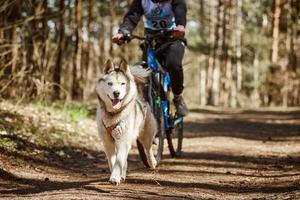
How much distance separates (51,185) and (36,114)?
4.05m

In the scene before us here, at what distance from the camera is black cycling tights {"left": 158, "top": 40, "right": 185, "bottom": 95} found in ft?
22.6

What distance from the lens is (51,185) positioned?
588 cm

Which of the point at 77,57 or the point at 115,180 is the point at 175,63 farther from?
the point at 77,57

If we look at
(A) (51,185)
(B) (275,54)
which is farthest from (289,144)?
(B) (275,54)

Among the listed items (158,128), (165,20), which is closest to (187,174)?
(158,128)

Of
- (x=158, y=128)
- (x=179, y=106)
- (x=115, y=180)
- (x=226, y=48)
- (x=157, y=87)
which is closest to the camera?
(x=115, y=180)

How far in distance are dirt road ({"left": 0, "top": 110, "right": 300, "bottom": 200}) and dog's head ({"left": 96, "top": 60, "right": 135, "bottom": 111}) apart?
0.85 meters

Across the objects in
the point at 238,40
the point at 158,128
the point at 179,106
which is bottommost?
the point at 158,128

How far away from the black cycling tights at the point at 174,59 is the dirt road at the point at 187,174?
1.24m

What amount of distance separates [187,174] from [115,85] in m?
1.72

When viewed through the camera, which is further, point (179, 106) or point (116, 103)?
point (179, 106)

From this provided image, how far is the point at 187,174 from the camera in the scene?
649 centimetres

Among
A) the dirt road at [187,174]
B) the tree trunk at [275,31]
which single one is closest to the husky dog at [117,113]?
the dirt road at [187,174]

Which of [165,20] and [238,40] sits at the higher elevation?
[238,40]
